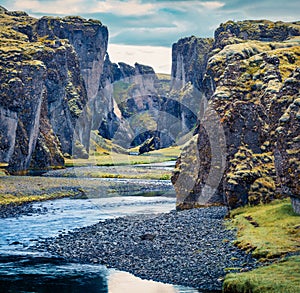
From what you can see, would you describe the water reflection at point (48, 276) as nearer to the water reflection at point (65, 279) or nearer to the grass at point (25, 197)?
the water reflection at point (65, 279)

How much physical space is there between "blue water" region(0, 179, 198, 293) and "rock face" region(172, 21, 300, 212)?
955 centimetres

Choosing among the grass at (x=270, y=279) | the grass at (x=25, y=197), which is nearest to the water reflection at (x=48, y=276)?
the grass at (x=270, y=279)

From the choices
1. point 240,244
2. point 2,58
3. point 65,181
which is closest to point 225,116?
point 240,244

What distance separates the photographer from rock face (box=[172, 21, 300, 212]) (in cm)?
5159

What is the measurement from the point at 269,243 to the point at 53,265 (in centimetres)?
1859

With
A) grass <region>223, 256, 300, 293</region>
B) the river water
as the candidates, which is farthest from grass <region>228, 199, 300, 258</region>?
the river water

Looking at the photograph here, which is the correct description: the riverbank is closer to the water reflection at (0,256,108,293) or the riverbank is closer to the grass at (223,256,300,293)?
the water reflection at (0,256,108,293)

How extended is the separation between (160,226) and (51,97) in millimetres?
138247

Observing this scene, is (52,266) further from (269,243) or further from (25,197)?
(25,197)

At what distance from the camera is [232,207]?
62.3m

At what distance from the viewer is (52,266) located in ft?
149

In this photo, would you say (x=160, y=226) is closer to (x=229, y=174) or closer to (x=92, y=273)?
(x=229, y=174)

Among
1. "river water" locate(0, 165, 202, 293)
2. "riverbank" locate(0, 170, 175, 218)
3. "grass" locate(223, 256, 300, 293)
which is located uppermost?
"grass" locate(223, 256, 300, 293)

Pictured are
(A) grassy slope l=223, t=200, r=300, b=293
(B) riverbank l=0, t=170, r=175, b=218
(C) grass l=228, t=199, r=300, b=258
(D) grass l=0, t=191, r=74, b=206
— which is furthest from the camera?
(D) grass l=0, t=191, r=74, b=206
